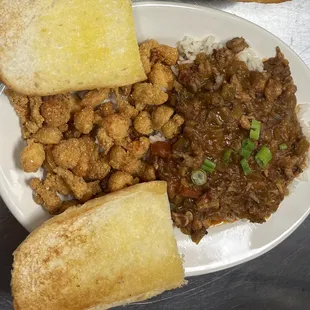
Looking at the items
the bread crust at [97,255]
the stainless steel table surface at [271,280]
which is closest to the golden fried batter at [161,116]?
the bread crust at [97,255]

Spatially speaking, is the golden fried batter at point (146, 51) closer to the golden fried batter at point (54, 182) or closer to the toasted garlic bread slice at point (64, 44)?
the toasted garlic bread slice at point (64, 44)

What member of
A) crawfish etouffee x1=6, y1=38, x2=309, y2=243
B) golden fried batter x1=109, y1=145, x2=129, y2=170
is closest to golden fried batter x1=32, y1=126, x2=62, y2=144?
crawfish etouffee x1=6, y1=38, x2=309, y2=243

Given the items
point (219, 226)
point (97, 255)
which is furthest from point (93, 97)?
point (219, 226)

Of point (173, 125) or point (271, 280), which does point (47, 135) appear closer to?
point (173, 125)

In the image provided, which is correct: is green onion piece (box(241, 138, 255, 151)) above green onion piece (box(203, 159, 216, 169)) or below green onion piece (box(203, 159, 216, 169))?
above

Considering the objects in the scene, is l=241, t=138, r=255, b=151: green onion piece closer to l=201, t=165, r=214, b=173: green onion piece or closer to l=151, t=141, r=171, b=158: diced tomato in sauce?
l=201, t=165, r=214, b=173: green onion piece
